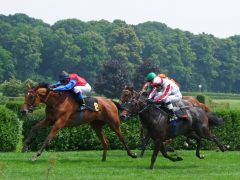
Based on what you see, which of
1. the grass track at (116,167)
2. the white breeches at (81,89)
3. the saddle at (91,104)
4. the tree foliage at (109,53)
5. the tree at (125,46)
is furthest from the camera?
the tree at (125,46)

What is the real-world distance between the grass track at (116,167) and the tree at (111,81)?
57.7 metres

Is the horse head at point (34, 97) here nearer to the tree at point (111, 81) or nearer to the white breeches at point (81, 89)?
the white breeches at point (81, 89)

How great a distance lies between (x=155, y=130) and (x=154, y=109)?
43cm

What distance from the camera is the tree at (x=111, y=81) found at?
73.6 m

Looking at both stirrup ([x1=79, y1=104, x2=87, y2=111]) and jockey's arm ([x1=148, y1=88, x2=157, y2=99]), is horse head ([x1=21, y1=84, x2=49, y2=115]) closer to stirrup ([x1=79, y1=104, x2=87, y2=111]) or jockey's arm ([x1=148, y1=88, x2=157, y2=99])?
stirrup ([x1=79, y1=104, x2=87, y2=111])

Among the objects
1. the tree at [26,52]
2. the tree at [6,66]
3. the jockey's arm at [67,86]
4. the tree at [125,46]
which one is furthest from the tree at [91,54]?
the jockey's arm at [67,86]

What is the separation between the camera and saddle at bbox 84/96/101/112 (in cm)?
1412

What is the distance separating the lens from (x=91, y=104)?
1424 centimetres

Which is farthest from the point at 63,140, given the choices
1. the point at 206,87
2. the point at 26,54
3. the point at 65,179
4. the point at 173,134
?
the point at 206,87

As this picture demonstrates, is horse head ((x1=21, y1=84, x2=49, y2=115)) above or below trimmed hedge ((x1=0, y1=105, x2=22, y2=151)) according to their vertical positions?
above

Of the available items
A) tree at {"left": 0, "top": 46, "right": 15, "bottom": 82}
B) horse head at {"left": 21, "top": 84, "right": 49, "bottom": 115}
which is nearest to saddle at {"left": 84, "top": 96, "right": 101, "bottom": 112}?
horse head at {"left": 21, "top": 84, "right": 49, "bottom": 115}

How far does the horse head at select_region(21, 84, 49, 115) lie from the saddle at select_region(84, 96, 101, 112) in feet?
3.42

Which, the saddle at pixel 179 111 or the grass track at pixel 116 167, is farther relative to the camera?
the saddle at pixel 179 111

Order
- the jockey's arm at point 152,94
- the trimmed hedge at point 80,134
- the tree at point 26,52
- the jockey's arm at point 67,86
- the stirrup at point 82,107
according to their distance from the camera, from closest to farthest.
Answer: the jockey's arm at point 152,94
the jockey's arm at point 67,86
the stirrup at point 82,107
the trimmed hedge at point 80,134
the tree at point 26,52
